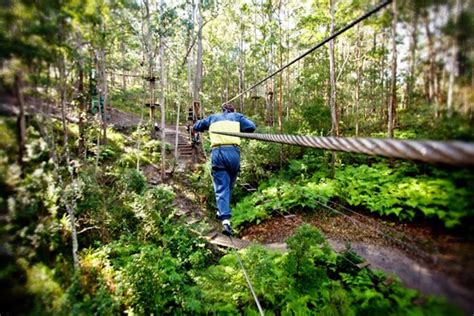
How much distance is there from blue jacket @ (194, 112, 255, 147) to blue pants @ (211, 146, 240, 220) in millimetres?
110

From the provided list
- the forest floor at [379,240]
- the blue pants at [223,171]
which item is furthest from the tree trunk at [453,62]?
the blue pants at [223,171]

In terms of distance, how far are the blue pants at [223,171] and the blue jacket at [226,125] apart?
110mm

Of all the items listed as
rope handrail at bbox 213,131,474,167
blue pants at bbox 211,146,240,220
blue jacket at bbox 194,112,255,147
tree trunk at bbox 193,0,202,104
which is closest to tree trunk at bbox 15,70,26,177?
rope handrail at bbox 213,131,474,167

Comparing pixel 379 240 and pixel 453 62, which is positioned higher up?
pixel 453 62

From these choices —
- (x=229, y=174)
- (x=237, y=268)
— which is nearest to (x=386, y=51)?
(x=229, y=174)

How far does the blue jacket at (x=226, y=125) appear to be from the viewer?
3862 millimetres

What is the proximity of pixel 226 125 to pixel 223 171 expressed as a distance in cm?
73

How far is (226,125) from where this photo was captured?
3857mm

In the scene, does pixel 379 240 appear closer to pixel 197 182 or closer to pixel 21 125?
pixel 21 125

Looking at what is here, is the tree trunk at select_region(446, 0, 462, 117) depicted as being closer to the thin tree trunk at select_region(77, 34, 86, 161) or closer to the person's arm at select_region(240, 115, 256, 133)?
the thin tree trunk at select_region(77, 34, 86, 161)

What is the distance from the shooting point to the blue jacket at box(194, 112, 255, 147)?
152 inches

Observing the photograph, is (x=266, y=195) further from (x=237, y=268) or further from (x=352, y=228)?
(x=237, y=268)

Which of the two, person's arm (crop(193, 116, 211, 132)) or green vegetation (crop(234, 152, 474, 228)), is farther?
green vegetation (crop(234, 152, 474, 228))

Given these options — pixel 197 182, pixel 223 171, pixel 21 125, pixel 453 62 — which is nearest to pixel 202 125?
pixel 223 171
